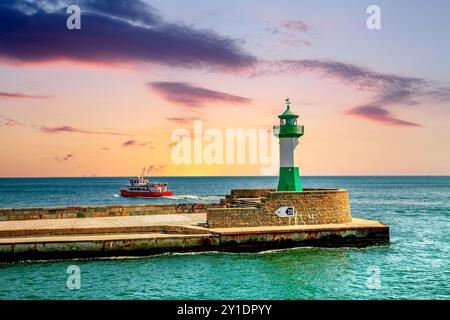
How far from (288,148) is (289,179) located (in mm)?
1962

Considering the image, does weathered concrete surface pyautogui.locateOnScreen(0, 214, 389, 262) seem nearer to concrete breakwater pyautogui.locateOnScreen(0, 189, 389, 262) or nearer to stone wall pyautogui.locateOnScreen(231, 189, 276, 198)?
concrete breakwater pyautogui.locateOnScreen(0, 189, 389, 262)

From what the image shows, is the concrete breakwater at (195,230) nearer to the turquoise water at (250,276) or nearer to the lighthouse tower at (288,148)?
the turquoise water at (250,276)

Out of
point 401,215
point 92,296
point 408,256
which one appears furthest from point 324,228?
point 401,215

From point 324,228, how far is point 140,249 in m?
10.00

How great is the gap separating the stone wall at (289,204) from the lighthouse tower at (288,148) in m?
2.49

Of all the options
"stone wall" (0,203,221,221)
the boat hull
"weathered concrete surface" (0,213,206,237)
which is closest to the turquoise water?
"weathered concrete surface" (0,213,206,237)

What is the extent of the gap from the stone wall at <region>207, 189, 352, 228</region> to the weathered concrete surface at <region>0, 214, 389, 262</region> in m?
0.62

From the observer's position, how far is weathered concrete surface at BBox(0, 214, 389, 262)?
22.8m

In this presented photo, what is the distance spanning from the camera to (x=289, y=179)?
98.5 feet

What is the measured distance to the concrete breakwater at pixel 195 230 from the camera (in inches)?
910

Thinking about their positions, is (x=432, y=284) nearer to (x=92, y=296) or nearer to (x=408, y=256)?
(x=408, y=256)
